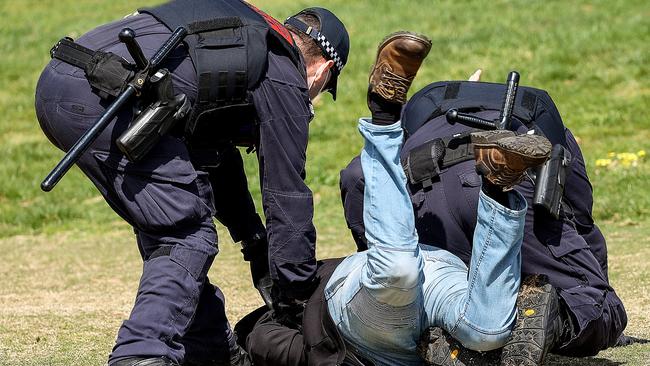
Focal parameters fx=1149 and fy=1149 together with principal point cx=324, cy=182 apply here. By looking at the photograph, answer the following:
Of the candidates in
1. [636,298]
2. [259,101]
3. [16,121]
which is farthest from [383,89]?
[16,121]

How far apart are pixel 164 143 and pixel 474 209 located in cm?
119

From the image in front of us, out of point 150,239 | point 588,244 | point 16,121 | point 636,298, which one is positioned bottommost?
point 16,121

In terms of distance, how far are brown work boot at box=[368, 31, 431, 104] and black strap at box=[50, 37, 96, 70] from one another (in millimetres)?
1087

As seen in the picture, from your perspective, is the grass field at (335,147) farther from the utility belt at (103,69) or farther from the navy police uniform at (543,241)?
Result: the utility belt at (103,69)

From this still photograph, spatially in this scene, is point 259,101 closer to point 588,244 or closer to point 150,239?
point 150,239

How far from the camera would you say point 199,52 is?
4.29m

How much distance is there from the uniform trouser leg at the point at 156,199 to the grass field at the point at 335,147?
905 millimetres

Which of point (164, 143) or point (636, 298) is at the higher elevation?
point (164, 143)

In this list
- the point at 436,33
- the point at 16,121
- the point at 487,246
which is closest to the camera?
the point at 487,246

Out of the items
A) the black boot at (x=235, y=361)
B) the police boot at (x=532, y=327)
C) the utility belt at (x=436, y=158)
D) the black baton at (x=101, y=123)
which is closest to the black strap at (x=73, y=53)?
the black baton at (x=101, y=123)

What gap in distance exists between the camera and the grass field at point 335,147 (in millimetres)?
6039

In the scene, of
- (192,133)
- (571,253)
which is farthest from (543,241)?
(192,133)

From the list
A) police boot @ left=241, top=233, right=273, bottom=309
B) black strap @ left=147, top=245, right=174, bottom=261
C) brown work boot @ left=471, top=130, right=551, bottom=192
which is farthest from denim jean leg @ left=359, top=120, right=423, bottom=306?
police boot @ left=241, top=233, right=273, bottom=309

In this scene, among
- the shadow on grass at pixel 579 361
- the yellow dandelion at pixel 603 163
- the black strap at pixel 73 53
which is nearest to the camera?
the black strap at pixel 73 53
